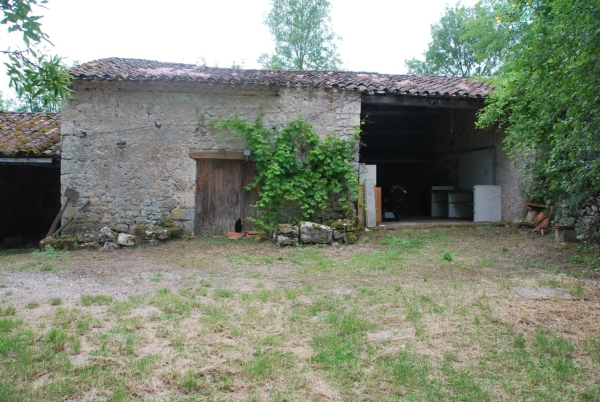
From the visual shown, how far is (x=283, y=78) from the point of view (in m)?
8.52

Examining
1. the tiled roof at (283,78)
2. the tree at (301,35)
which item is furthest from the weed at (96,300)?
the tree at (301,35)

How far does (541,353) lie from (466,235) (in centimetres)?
582

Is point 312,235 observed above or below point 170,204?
below

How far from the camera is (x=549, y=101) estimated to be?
4.74 m

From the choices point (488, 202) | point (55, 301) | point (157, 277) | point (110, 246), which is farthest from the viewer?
point (488, 202)

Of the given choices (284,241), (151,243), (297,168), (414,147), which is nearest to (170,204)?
(151,243)

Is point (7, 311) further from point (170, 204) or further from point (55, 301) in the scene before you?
point (170, 204)

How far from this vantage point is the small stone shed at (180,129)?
8164mm

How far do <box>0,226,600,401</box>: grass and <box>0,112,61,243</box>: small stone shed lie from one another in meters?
Result: 5.28

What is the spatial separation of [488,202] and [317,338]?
27.1 ft

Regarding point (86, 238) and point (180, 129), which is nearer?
point (86, 238)

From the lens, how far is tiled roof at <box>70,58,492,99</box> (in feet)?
25.7

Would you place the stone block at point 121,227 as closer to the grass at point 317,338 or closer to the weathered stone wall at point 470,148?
the grass at point 317,338

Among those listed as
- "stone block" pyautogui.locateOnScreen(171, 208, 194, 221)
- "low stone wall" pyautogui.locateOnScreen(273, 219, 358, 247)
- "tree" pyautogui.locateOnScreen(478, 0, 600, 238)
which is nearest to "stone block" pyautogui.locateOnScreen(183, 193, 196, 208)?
"stone block" pyautogui.locateOnScreen(171, 208, 194, 221)
